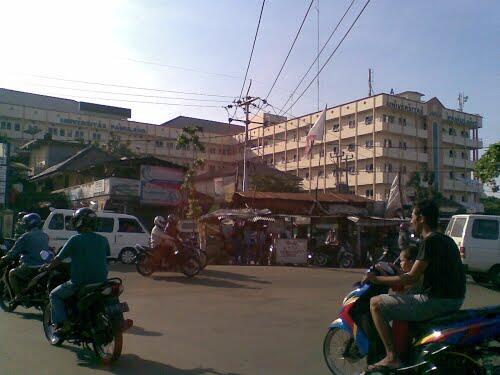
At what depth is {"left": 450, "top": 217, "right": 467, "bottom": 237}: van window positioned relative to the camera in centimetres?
1475

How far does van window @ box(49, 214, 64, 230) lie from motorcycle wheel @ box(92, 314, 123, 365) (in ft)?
41.6

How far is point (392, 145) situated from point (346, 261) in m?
45.5

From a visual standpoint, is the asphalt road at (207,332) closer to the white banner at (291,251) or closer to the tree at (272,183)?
the white banner at (291,251)

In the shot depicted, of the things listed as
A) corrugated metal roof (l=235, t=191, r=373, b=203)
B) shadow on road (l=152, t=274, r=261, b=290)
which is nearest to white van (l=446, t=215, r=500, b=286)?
shadow on road (l=152, t=274, r=261, b=290)

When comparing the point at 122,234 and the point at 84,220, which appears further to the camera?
the point at 122,234

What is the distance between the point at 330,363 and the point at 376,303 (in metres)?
1.14

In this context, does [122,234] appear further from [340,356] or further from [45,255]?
[340,356]

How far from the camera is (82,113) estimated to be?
76688 millimetres

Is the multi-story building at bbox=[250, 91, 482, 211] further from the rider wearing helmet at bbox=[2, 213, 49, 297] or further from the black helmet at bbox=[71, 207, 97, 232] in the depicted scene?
the black helmet at bbox=[71, 207, 97, 232]

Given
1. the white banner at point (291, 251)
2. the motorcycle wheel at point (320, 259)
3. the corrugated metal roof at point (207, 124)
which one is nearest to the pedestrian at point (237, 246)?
the white banner at point (291, 251)

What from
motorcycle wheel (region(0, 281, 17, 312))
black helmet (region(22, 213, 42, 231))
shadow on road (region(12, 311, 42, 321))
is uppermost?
black helmet (region(22, 213, 42, 231))

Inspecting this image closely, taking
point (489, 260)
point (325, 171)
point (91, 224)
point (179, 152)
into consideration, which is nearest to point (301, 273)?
point (489, 260)

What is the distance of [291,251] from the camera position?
2222cm

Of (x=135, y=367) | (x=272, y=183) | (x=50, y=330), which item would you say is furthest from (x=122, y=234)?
(x=272, y=183)
